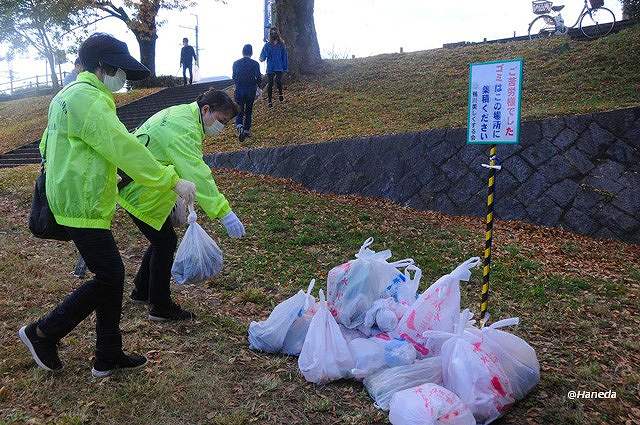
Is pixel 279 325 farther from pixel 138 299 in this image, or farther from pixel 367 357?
pixel 138 299

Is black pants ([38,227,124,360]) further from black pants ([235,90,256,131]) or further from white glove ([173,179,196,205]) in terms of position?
black pants ([235,90,256,131])

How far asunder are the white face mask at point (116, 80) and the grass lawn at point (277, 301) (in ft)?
5.44

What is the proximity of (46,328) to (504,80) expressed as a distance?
11.2ft

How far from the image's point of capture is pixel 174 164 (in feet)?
10.2

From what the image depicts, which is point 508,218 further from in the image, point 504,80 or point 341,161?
point 504,80

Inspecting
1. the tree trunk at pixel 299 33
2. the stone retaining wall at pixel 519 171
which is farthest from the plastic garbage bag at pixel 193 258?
the tree trunk at pixel 299 33

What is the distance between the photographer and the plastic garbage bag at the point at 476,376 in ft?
8.54

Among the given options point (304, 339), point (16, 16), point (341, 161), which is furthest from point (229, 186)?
point (16, 16)

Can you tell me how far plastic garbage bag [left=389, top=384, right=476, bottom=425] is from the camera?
244cm

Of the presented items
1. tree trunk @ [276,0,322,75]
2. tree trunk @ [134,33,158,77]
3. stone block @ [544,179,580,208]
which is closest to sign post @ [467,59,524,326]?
stone block @ [544,179,580,208]

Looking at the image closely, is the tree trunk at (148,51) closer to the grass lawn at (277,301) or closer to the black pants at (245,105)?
the black pants at (245,105)

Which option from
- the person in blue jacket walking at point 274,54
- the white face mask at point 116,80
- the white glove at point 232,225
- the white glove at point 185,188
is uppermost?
the person in blue jacket walking at point 274,54

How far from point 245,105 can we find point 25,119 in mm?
11872

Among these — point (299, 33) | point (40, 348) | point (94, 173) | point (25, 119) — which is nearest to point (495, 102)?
point (94, 173)
